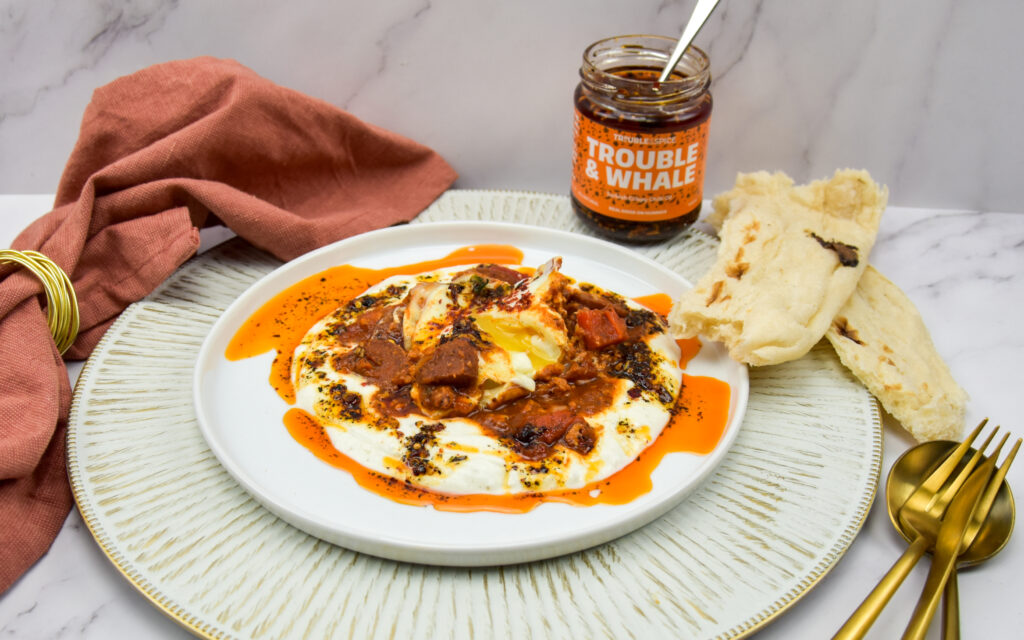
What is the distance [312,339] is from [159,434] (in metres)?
0.61

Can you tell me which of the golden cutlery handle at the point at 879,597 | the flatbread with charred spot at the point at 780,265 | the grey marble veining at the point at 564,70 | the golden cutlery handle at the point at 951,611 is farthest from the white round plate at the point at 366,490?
the grey marble veining at the point at 564,70

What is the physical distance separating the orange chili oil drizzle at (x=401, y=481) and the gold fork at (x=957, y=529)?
2.26 feet

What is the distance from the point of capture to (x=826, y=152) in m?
4.09

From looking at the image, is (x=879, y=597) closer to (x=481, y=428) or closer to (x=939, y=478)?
(x=939, y=478)

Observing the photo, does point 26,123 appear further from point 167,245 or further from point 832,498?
point 832,498

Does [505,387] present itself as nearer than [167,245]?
Yes

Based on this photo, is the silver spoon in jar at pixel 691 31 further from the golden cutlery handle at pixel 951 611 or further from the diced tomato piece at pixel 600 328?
the golden cutlery handle at pixel 951 611

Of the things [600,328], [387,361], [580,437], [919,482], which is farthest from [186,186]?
[919,482]

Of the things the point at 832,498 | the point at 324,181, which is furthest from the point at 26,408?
the point at 832,498

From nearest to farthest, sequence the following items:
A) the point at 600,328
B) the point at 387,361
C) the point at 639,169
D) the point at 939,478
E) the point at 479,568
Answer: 1. the point at 479,568
2. the point at 939,478
3. the point at 387,361
4. the point at 600,328
5. the point at 639,169

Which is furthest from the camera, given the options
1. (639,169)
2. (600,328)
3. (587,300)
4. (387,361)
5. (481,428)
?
(639,169)

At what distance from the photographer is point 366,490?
2498 millimetres

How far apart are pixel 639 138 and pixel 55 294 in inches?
89.4

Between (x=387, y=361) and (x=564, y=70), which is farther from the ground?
(x=564, y=70)
